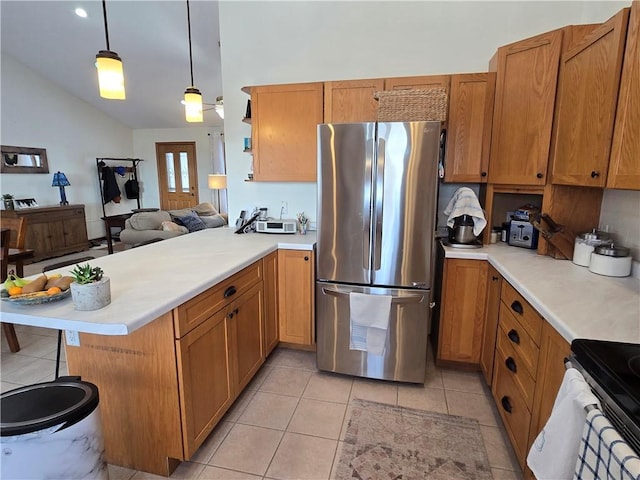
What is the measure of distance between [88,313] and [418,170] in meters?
1.80

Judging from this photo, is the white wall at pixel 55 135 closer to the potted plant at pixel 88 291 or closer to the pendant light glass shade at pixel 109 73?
the pendant light glass shade at pixel 109 73

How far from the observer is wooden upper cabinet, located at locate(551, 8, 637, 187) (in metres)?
1.56

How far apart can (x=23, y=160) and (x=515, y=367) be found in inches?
299

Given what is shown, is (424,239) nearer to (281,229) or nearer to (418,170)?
(418,170)

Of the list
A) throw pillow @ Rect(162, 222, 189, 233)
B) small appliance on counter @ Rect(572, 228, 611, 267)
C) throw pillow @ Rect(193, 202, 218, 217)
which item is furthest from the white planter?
throw pillow @ Rect(193, 202, 218, 217)

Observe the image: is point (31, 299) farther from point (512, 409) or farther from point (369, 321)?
point (512, 409)

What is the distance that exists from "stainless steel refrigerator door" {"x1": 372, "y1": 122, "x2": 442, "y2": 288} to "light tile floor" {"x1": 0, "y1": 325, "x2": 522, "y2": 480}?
2.48ft

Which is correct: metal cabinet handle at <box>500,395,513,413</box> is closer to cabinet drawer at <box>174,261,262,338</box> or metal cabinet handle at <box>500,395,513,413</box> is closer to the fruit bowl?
cabinet drawer at <box>174,261,262,338</box>

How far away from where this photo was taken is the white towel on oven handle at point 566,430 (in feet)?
3.20

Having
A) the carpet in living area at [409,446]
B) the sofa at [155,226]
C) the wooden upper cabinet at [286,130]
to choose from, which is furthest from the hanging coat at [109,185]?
the carpet in living area at [409,446]

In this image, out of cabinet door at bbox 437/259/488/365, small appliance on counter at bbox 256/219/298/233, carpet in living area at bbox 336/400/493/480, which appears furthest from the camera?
small appliance on counter at bbox 256/219/298/233

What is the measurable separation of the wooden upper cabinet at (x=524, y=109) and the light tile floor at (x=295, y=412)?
4.89 feet

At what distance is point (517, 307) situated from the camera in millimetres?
1764

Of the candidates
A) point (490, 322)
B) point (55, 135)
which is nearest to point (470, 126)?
point (490, 322)
